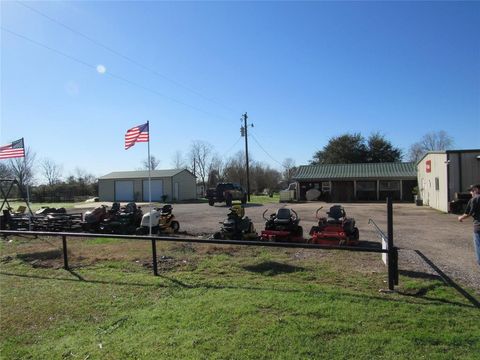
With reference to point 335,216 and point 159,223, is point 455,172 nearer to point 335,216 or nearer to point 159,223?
point 335,216

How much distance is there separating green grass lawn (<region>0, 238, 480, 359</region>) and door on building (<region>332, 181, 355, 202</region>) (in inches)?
1271

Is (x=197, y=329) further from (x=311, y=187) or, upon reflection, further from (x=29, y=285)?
(x=311, y=187)

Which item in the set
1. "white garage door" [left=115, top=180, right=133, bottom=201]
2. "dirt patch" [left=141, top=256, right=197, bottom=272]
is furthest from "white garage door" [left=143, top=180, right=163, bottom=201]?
"dirt patch" [left=141, top=256, right=197, bottom=272]

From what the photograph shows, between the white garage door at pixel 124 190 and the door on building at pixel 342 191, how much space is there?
23922mm

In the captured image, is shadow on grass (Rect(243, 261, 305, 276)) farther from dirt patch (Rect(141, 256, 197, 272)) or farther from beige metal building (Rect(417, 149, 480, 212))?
beige metal building (Rect(417, 149, 480, 212))

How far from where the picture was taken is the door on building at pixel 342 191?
3968 cm

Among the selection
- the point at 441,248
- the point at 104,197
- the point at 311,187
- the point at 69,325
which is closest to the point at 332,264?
the point at 441,248

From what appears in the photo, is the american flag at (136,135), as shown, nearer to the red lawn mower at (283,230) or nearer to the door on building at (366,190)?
the red lawn mower at (283,230)

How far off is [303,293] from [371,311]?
104 cm

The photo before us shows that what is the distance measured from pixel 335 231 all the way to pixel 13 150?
38.7ft

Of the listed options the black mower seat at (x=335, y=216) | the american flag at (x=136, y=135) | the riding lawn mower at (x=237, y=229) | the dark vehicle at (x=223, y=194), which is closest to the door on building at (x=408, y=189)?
the dark vehicle at (x=223, y=194)

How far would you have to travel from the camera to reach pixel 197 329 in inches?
172

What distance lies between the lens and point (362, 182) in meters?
39.5

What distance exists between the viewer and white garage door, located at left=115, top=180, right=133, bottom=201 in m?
48.8
